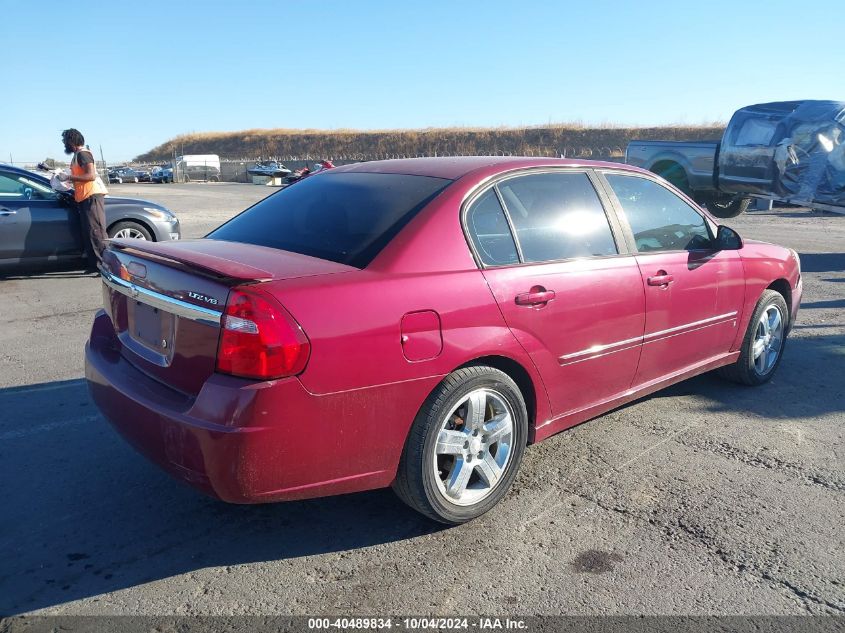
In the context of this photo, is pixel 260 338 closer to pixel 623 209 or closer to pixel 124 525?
pixel 124 525

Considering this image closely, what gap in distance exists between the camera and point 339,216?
3.54m

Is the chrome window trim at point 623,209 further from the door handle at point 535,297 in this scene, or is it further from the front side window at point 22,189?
the front side window at point 22,189

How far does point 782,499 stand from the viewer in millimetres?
3566

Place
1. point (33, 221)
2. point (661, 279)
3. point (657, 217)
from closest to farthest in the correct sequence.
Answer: point (661, 279) < point (657, 217) < point (33, 221)

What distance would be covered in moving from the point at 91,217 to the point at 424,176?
650 cm

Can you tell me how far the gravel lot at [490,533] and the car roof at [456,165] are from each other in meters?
1.62

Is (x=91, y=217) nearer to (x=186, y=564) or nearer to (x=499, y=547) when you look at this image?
(x=186, y=564)

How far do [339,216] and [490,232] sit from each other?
2.46 ft

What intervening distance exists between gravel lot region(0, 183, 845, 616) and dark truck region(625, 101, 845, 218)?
928 centimetres

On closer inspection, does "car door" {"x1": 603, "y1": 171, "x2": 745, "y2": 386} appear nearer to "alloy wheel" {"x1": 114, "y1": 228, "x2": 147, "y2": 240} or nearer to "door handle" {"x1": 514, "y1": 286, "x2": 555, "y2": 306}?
"door handle" {"x1": 514, "y1": 286, "x2": 555, "y2": 306}

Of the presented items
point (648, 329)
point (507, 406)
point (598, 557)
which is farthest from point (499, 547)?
point (648, 329)

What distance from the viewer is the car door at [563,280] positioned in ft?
11.3

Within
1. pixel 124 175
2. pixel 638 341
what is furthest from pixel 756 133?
pixel 124 175

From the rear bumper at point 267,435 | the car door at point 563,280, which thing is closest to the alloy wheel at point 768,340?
the car door at point 563,280
